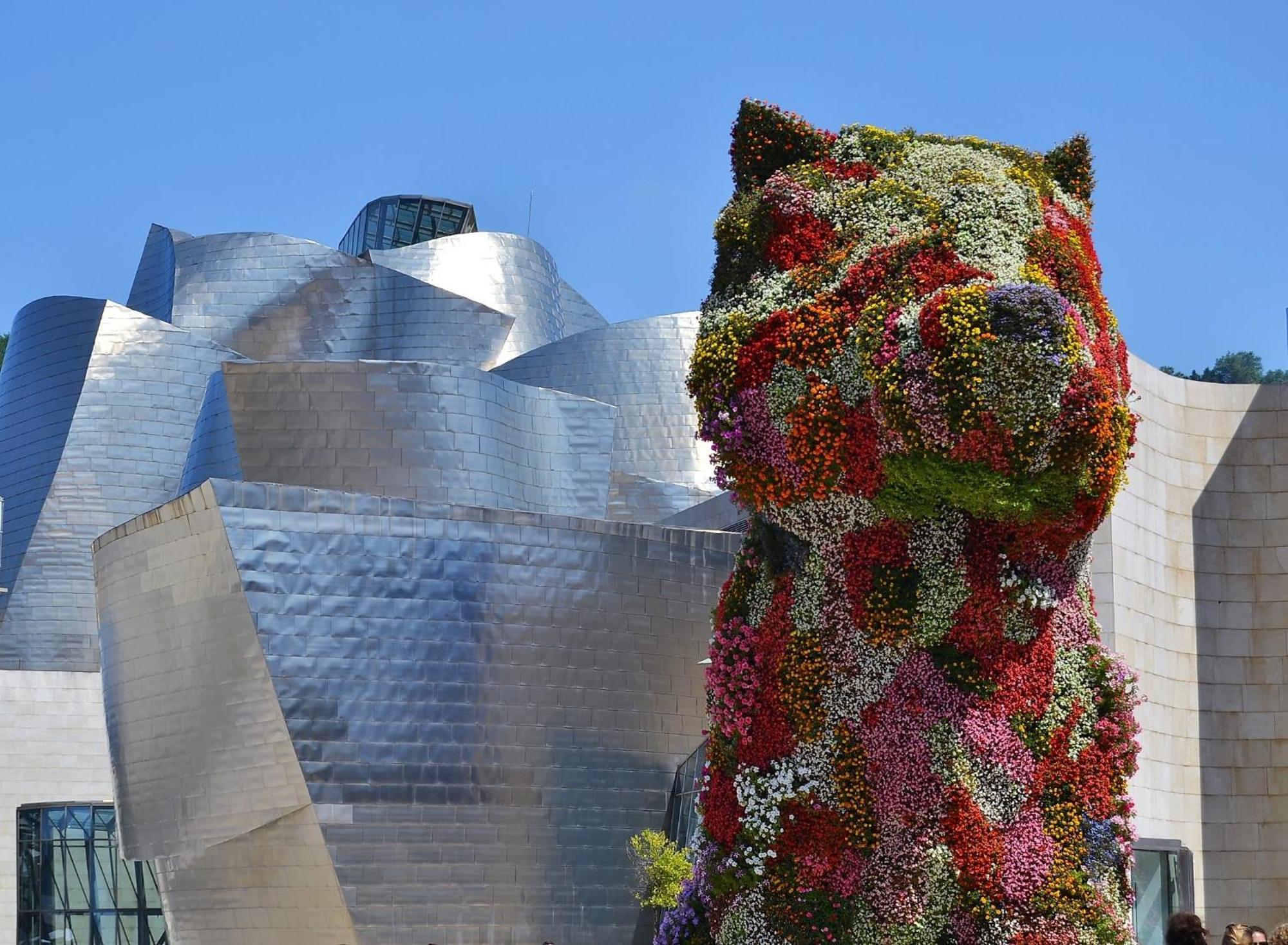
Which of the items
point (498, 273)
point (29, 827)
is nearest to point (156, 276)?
point (498, 273)

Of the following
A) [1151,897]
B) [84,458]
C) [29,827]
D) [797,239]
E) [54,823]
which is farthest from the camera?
[84,458]

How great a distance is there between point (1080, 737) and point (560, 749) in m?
9.37

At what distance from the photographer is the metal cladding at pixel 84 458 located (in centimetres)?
3700

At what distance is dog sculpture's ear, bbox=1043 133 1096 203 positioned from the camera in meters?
18.9

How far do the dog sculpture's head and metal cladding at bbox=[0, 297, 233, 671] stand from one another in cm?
2215

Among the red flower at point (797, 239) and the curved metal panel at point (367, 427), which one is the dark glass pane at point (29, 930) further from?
the red flower at point (797, 239)

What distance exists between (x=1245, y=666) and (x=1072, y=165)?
9.96 m

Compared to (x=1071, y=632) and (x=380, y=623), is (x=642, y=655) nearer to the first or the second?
(x=380, y=623)

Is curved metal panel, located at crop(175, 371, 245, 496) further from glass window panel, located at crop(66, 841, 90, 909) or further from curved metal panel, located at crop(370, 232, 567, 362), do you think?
curved metal panel, located at crop(370, 232, 567, 362)

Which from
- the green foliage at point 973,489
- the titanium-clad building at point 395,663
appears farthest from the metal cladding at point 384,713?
the green foliage at point 973,489

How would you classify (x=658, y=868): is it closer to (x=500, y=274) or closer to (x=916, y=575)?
(x=916, y=575)

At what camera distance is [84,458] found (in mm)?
37312

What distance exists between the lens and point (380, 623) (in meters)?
23.1

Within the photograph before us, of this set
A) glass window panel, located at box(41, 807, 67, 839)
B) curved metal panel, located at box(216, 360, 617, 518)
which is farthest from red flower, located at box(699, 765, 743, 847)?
glass window panel, located at box(41, 807, 67, 839)
